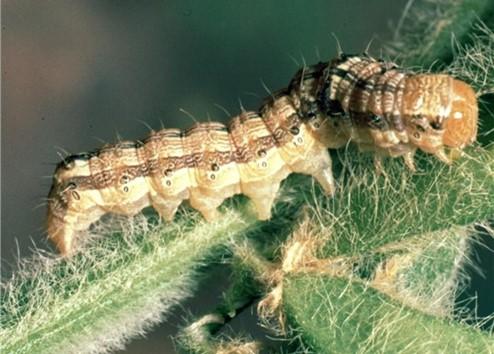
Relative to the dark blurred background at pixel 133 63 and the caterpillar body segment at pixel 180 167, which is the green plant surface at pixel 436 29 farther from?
the dark blurred background at pixel 133 63

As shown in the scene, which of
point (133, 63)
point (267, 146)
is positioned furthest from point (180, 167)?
point (133, 63)

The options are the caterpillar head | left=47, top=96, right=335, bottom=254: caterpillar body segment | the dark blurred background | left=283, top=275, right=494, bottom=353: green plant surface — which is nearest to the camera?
left=283, top=275, right=494, bottom=353: green plant surface

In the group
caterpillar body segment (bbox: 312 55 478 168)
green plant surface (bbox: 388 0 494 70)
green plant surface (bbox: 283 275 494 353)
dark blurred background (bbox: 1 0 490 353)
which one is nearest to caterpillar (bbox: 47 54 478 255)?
caterpillar body segment (bbox: 312 55 478 168)

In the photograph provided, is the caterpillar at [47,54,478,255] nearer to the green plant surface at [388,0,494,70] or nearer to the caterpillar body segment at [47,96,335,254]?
the caterpillar body segment at [47,96,335,254]

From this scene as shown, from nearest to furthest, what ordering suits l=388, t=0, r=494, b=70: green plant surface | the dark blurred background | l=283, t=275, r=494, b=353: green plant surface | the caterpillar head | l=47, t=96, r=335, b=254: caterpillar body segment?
1. l=283, t=275, r=494, b=353: green plant surface
2. the caterpillar head
3. l=388, t=0, r=494, b=70: green plant surface
4. l=47, t=96, r=335, b=254: caterpillar body segment
5. the dark blurred background

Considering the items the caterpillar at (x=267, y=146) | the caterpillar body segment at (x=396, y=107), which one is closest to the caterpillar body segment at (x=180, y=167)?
the caterpillar at (x=267, y=146)

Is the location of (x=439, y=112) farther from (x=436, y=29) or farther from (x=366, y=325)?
(x=366, y=325)

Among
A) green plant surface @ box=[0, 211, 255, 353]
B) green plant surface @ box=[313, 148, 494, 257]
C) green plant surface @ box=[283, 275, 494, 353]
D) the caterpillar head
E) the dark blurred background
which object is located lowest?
the dark blurred background

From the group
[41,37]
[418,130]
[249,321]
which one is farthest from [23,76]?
[418,130]
